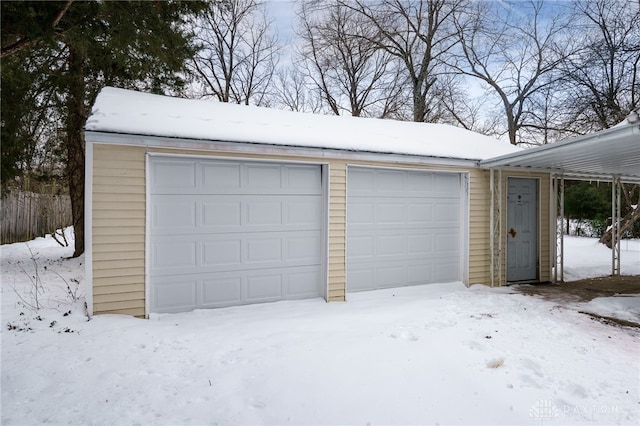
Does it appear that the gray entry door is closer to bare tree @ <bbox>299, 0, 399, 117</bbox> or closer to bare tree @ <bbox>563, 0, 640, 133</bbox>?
bare tree @ <bbox>563, 0, 640, 133</bbox>

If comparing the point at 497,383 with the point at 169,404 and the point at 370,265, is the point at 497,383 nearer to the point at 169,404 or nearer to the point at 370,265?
the point at 169,404

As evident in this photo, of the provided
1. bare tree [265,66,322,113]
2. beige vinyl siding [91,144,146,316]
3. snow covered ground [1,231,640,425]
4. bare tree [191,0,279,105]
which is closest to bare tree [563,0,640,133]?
snow covered ground [1,231,640,425]

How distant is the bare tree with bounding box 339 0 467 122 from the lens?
16125 mm

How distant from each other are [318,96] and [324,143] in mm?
13627

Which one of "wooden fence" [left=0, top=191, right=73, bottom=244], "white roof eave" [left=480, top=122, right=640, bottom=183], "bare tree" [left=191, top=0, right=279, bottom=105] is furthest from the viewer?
"bare tree" [left=191, top=0, right=279, bottom=105]

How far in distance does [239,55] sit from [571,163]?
14.7 metres

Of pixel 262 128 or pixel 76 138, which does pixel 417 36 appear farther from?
pixel 76 138

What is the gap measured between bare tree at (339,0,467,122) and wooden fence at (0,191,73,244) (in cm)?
1448

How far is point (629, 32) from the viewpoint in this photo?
1201 centimetres

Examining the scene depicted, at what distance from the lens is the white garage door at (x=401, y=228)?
618cm

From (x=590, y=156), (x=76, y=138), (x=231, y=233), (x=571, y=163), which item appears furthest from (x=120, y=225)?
(x=571, y=163)

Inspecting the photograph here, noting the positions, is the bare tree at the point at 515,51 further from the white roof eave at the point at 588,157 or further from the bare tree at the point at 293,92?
the white roof eave at the point at 588,157

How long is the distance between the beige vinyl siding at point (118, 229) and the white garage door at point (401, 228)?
3.20m

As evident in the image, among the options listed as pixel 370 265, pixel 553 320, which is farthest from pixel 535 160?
pixel 370 265
